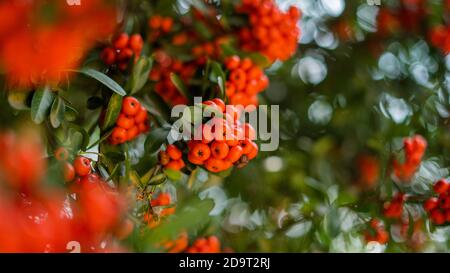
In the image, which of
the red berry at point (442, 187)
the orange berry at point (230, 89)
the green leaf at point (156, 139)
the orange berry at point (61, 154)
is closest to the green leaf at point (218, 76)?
the orange berry at point (230, 89)

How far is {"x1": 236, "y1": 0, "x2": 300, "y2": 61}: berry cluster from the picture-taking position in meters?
1.54

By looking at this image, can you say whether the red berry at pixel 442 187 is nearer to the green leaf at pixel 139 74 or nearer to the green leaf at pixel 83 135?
the green leaf at pixel 139 74

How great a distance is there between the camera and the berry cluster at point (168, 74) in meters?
1.39

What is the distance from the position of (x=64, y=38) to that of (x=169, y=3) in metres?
0.69

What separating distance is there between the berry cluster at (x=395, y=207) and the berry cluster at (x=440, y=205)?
171 millimetres

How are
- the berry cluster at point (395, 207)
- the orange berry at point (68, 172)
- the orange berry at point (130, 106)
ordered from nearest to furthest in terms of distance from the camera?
1. the orange berry at point (68, 172)
2. the orange berry at point (130, 106)
3. the berry cluster at point (395, 207)

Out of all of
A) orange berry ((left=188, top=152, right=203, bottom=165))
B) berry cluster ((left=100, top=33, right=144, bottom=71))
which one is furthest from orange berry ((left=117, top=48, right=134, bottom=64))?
orange berry ((left=188, top=152, right=203, bottom=165))

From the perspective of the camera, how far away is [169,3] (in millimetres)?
1501

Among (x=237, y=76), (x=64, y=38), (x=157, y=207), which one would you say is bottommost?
(x=157, y=207)

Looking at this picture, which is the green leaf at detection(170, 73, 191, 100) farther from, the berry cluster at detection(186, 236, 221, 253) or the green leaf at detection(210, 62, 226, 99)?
the berry cluster at detection(186, 236, 221, 253)

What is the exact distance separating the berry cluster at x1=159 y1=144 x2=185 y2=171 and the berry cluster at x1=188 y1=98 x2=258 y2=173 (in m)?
0.04
